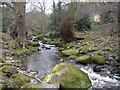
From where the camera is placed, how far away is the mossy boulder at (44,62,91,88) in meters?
6.19

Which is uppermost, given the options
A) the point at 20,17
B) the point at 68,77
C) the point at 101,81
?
the point at 20,17

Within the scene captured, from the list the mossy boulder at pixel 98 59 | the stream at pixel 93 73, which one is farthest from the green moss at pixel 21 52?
the mossy boulder at pixel 98 59

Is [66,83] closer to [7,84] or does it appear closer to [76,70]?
[76,70]

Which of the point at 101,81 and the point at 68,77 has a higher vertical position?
the point at 68,77

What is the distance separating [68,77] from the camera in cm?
634

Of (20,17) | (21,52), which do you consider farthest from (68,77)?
(20,17)

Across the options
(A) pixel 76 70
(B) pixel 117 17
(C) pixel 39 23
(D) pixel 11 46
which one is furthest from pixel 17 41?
(C) pixel 39 23

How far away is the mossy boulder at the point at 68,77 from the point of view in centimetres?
619

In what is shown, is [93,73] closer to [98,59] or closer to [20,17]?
[98,59]

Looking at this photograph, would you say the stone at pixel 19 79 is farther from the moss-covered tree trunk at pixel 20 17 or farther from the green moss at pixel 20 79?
the moss-covered tree trunk at pixel 20 17

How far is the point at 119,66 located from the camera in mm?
9336

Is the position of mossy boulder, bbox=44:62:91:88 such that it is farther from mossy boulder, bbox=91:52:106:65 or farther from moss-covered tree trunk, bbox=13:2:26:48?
moss-covered tree trunk, bbox=13:2:26:48

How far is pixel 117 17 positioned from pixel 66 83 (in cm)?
454

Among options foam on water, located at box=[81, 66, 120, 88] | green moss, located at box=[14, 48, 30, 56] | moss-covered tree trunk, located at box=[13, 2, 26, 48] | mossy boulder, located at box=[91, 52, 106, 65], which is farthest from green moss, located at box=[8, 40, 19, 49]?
foam on water, located at box=[81, 66, 120, 88]
